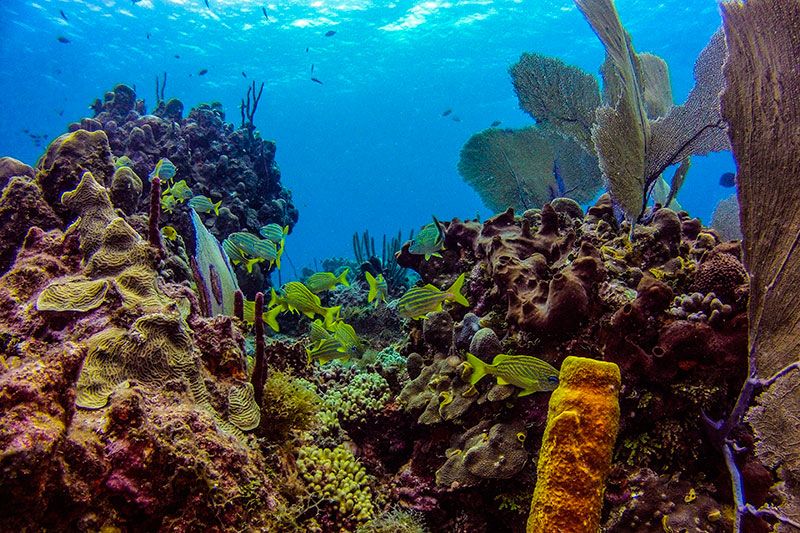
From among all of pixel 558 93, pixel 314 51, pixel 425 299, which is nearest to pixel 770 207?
pixel 425 299

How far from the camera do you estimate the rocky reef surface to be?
1.64 m

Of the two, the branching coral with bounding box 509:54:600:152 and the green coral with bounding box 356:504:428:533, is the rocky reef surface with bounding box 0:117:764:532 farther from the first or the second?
the branching coral with bounding box 509:54:600:152

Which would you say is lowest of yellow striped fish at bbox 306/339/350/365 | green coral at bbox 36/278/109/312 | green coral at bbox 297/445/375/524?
green coral at bbox 297/445/375/524

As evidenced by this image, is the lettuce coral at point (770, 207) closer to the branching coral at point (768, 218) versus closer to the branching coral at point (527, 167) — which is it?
the branching coral at point (768, 218)

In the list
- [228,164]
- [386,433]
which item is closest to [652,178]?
[386,433]

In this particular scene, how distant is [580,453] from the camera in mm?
1905

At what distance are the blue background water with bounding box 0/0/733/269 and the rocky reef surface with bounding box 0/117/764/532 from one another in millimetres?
16251

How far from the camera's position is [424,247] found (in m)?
5.45

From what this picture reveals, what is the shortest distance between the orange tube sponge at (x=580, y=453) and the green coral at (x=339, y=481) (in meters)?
1.49

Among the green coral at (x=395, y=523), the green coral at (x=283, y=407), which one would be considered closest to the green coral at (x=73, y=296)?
the green coral at (x=283, y=407)

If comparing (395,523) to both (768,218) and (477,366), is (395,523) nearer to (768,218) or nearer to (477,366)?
(477,366)

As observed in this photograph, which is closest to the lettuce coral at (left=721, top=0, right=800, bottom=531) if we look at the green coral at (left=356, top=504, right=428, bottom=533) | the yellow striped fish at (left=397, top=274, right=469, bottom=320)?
the green coral at (left=356, top=504, right=428, bottom=533)

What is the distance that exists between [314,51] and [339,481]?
4228 centimetres

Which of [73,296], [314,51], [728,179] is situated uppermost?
[314,51]
